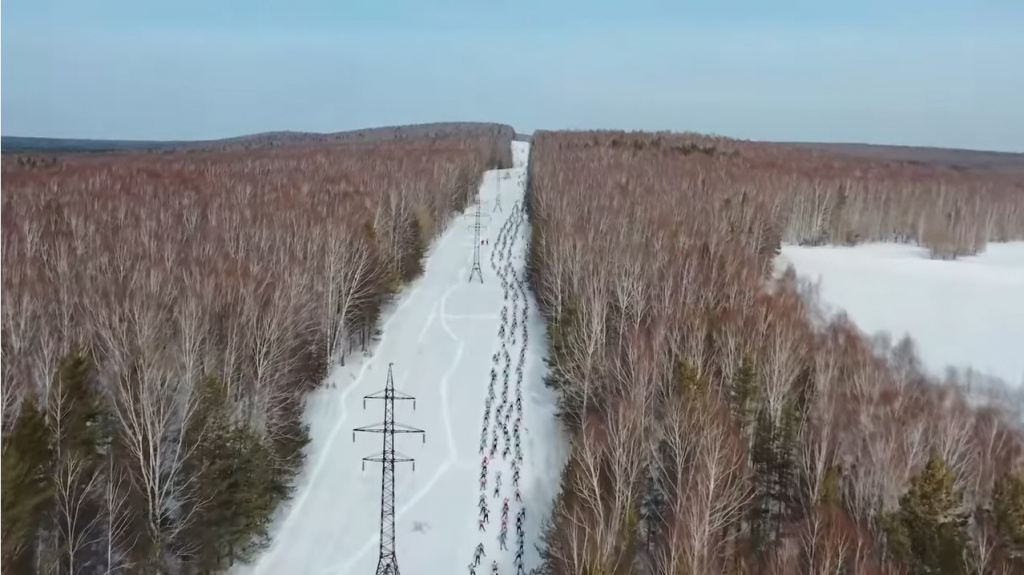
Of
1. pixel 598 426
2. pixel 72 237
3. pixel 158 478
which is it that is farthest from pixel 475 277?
pixel 158 478

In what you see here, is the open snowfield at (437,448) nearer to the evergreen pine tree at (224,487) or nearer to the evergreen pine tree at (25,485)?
the evergreen pine tree at (224,487)

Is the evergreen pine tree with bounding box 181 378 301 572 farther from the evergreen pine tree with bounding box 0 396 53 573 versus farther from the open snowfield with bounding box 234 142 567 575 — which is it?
the evergreen pine tree with bounding box 0 396 53 573

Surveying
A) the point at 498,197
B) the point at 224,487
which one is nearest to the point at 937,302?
the point at 224,487

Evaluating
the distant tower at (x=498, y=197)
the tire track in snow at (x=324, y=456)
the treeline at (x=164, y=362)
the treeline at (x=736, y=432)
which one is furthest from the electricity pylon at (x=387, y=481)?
the distant tower at (x=498, y=197)

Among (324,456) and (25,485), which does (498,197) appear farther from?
(25,485)

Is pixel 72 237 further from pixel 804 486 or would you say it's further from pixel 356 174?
pixel 804 486

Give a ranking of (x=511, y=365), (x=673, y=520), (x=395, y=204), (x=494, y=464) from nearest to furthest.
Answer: (x=673, y=520) < (x=494, y=464) < (x=511, y=365) < (x=395, y=204)
